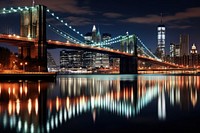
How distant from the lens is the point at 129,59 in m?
78.8

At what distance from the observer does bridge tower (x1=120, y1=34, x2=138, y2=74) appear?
3076 inches

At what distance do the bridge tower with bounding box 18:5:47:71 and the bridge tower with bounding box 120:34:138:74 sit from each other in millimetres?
31118

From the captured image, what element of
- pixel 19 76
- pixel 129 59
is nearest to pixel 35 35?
pixel 19 76

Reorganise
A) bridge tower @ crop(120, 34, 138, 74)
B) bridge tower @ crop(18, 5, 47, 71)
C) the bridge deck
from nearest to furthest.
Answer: the bridge deck < bridge tower @ crop(18, 5, 47, 71) < bridge tower @ crop(120, 34, 138, 74)

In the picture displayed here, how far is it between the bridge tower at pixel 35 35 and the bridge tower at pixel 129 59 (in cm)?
3112

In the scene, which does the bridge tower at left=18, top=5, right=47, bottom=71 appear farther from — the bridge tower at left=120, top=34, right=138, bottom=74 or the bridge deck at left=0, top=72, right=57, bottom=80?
the bridge tower at left=120, top=34, right=138, bottom=74

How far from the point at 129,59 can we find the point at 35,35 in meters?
33.7

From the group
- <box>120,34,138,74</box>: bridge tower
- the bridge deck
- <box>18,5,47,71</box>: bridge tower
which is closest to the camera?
the bridge deck

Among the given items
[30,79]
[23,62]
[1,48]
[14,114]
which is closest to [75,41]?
[1,48]

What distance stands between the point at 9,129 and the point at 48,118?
2080 millimetres

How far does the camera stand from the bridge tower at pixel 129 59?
256ft

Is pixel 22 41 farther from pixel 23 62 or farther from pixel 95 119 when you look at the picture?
pixel 95 119

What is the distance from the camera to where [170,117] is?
12.1 meters

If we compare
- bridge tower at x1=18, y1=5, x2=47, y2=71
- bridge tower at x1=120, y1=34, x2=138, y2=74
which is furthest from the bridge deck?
bridge tower at x1=120, y1=34, x2=138, y2=74
